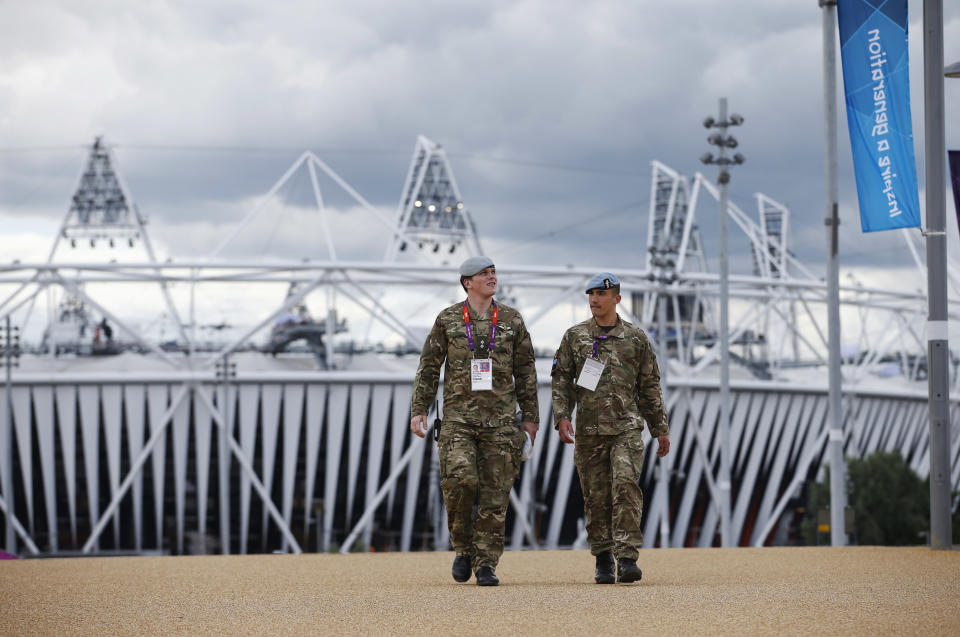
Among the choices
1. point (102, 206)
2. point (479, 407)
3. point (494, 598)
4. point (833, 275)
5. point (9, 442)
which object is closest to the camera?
point (494, 598)

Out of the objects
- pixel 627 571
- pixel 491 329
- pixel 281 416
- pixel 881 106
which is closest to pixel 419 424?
pixel 491 329

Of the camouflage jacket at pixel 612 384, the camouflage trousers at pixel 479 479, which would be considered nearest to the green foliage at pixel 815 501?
the camouflage jacket at pixel 612 384

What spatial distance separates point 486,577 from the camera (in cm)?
802

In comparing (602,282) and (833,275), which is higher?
(833,275)

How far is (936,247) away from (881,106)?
1873mm

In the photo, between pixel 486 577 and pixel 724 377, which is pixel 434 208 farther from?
pixel 486 577

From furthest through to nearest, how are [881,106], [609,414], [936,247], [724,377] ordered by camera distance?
[724,377] → [881,106] → [936,247] → [609,414]

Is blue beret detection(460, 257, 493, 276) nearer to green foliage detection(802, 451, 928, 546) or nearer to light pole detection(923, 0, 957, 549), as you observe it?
light pole detection(923, 0, 957, 549)

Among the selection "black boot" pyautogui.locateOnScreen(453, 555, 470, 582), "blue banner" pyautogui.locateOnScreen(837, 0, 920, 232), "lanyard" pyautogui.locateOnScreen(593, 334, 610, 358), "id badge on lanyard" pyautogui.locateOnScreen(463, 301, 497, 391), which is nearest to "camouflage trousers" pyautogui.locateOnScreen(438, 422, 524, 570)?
"black boot" pyautogui.locateOnScreen(453, 555, 470, 582)

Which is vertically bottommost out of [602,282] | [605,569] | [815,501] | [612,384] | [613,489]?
[815,501]

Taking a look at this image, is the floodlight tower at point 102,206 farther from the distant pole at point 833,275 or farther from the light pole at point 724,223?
the distant pole at point 833,275

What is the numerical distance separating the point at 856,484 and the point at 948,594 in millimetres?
53605

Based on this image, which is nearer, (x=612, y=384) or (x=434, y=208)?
(x=612, y=384)

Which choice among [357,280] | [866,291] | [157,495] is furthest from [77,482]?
[866,291]
